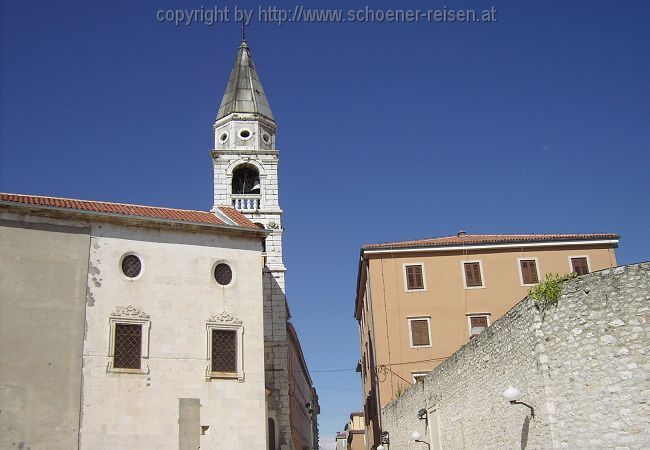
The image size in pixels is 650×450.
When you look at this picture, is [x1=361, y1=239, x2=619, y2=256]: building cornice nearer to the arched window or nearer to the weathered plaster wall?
the arched window

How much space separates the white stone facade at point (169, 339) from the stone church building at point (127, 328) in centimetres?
4

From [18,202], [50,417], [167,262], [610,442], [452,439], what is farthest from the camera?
[167,262]

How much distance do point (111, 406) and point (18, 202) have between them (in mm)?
7295

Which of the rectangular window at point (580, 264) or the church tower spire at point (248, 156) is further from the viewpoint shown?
the church tower spire at point (248, 156)

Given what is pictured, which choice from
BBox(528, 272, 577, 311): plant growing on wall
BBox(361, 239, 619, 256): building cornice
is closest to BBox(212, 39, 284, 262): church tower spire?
BBox(361, 239, 619, 256): building cornice

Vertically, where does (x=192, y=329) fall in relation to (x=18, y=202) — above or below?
below

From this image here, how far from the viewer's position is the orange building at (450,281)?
106 feet

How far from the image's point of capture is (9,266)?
71.4ft

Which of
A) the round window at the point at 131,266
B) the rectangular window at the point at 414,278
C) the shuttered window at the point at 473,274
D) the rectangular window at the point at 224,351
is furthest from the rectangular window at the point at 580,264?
the round window at the point at 131,266

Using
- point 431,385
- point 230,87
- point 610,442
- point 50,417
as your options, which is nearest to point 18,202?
point 50,417

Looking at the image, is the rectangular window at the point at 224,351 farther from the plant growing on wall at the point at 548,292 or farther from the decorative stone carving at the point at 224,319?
the plant growing on wall at the point at 548,292

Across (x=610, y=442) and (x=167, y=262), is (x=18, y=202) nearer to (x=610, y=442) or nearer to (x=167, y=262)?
(x=167, y=262)

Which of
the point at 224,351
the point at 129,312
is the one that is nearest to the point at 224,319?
the point at 224,351

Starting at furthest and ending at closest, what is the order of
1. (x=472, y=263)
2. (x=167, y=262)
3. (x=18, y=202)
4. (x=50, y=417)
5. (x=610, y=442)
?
(x=472, y=263), (x=167, y=262), (x=18, y=202), (x=50, y=417), (x=610, y=442)
